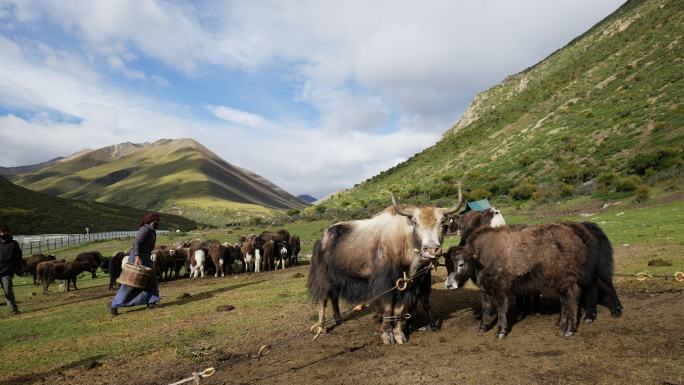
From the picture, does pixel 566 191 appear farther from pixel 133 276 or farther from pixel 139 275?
pixel 133 276

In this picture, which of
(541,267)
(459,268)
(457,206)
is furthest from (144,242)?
(541,267)

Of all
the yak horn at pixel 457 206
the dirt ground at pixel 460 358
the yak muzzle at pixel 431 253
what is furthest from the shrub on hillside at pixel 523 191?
the yak muzzle at pixel 431 253

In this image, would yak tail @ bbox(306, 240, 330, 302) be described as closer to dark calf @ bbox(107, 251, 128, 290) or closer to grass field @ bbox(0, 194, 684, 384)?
grass field @ bbox(0, 194, 684, 384)

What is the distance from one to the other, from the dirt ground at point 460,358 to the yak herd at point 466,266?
1.06ft

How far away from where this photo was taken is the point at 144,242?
1061 cm

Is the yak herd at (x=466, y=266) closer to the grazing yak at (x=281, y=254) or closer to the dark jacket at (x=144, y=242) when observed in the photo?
the dark jacket at (x=144, y=242)

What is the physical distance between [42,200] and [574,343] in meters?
111

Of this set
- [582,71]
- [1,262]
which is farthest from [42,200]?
[582,71]

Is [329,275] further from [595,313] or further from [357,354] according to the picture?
[595,313]

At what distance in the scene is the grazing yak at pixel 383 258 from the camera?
660 cm

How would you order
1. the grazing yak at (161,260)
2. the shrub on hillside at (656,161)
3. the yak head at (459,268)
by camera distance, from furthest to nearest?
the shrub on hillside at (656,161), the grazing yak at (161,260), the yak head at (459,268)

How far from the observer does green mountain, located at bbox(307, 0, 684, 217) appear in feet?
87.1

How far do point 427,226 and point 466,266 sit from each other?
1428mm

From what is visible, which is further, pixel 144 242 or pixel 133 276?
pixel 144 242
